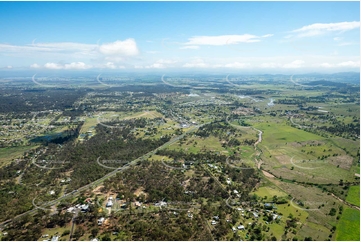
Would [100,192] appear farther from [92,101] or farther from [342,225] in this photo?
[92,101]

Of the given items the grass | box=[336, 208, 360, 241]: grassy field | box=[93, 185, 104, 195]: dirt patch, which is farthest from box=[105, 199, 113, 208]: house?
box=[336, 208, 360, 241]: grassy field

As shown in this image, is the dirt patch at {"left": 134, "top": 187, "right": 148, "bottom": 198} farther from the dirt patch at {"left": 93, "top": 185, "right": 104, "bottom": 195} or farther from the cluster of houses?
the dirt patch at {"left": 93, "top": 185, "right": 104, "bottom": 195}

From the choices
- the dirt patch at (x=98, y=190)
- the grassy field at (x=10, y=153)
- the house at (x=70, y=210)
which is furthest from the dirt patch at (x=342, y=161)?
the grassy field at (x=10, y=153)

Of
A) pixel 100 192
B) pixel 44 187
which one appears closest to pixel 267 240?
pixel 100 192

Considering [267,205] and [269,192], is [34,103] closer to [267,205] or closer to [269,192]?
[269,192]

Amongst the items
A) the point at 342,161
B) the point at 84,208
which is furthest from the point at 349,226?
the point at 84,208
